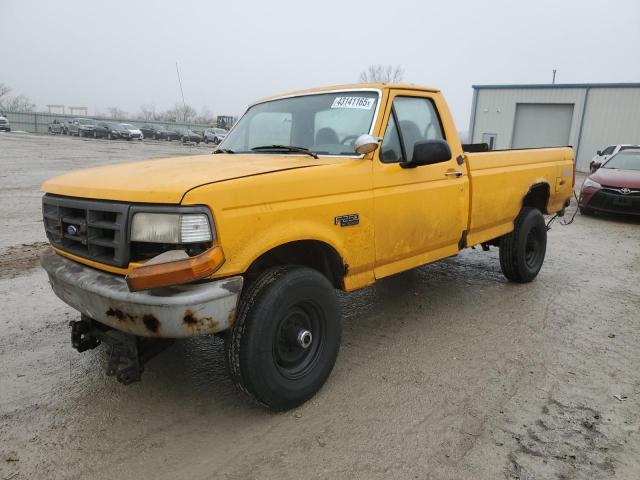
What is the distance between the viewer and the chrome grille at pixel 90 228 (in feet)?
8.47

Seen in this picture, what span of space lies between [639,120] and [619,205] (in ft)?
60.3

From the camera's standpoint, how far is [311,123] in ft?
12.8

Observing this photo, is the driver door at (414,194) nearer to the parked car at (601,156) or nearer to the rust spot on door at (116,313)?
the rust spot on door at (116,313)

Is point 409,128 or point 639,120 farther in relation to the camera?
point 639,120

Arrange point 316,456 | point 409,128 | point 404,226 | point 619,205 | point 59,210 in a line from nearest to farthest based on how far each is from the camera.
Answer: point 316,456 → point 59,210 → point 404,226 → point 409,128 → point 619,205

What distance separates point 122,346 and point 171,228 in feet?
2.84

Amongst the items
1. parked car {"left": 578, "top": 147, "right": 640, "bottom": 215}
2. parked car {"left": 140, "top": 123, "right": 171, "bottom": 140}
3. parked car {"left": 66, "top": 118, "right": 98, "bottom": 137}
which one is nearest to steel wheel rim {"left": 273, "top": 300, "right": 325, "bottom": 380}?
parked car {"left": 578, "top": 147, "right": 640, "bottom": 215}

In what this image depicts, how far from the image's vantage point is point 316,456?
260cm

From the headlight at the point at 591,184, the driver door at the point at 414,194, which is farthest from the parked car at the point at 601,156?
the driver door at the point at 414,194

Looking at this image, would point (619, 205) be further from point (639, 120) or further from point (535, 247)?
point (639, 120)

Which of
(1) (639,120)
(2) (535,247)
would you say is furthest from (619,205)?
(1) (639,120)

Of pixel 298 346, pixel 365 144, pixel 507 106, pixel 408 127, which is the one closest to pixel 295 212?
pixel 365 144

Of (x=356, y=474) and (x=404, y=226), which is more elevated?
(x=404, y=226)

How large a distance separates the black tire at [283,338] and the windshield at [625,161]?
36.0 feet
